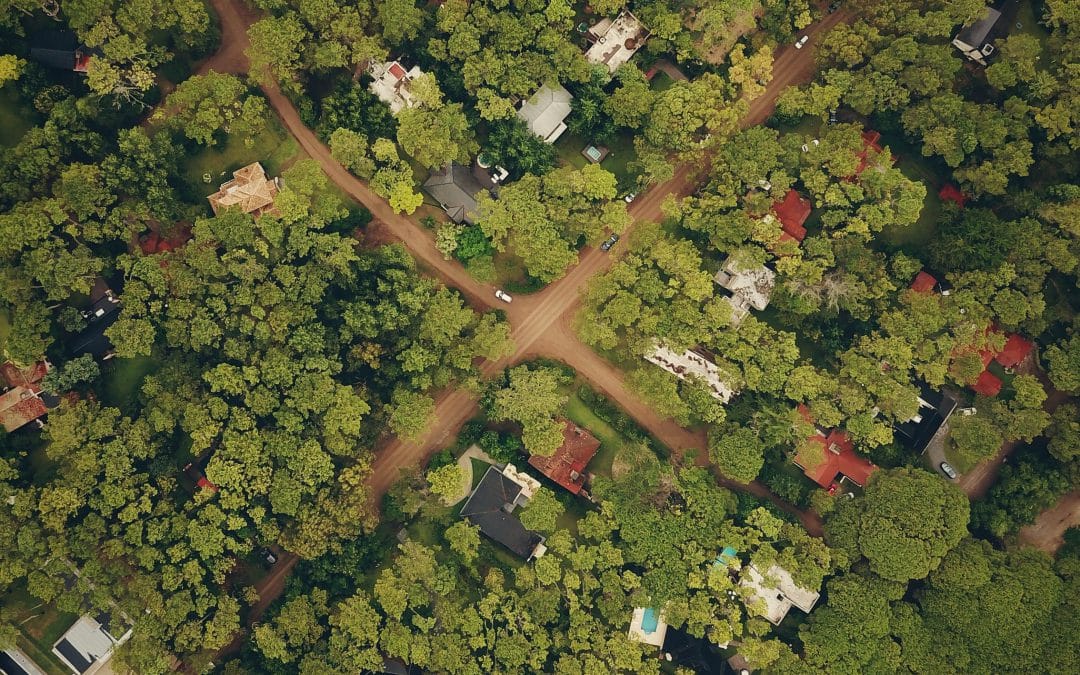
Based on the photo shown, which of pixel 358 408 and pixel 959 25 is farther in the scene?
pixel 959 25

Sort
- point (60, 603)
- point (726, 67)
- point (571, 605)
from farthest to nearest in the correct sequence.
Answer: point (726, 67) → point (571, 605) → point (60, 603)

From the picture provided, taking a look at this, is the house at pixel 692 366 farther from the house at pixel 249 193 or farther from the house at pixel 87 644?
the house at pixel 87 644

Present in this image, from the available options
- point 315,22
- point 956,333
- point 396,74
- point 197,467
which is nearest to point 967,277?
point 956,333

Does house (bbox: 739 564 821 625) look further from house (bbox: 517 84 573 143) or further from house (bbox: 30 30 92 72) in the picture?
house (bbox: 30 30 92 72)

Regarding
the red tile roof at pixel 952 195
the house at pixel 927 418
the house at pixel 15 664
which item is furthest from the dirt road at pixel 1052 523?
the house at pixel 15 664

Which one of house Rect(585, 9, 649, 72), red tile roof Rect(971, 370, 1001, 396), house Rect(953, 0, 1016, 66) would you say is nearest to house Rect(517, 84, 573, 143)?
house Rect(585, 9, 649, 72)

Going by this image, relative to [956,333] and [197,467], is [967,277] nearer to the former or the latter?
[956,333]

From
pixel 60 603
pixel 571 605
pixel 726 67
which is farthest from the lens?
pixel 726 67
